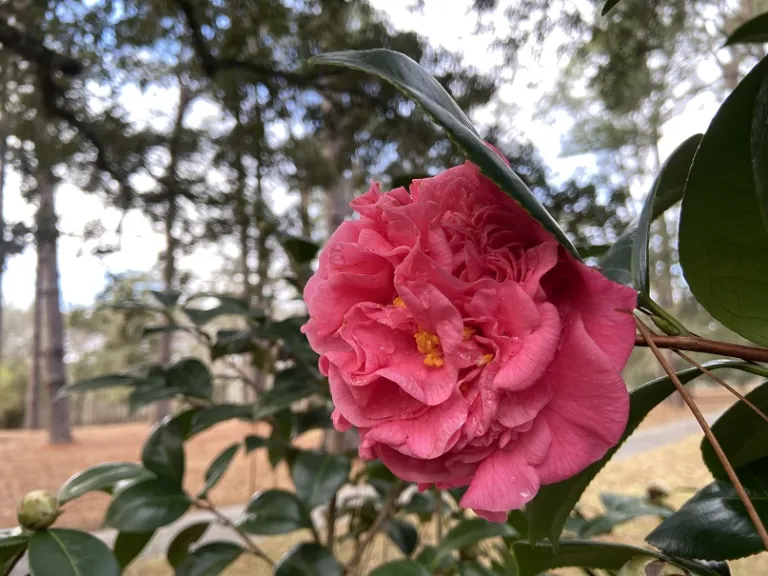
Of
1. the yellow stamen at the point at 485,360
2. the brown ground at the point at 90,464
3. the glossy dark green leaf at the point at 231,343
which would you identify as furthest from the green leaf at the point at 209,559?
the brown ground at the point at 90,464

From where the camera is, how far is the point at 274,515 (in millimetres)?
760

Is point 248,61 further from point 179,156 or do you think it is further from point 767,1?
point 767,1

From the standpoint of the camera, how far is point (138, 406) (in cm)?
79

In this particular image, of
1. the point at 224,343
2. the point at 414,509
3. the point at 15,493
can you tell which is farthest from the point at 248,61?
the point at 15,493

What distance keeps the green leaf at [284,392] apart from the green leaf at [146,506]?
15 centimetres

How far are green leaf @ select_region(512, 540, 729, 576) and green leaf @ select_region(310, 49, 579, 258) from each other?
241 mm

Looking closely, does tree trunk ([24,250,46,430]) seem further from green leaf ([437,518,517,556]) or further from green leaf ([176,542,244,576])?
green leaf ([437,518,517,556])

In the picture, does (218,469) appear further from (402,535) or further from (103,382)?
(402,535)

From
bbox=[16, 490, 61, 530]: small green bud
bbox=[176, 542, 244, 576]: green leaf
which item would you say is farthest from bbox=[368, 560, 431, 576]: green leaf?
bbox=[16, 490, 61, 530]: small green bud

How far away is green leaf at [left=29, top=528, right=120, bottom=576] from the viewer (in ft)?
1.40

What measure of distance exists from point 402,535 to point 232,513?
1986 millimetres

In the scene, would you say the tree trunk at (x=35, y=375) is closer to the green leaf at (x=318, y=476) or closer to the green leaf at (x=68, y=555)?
the green leaf at (x=318, y=476)

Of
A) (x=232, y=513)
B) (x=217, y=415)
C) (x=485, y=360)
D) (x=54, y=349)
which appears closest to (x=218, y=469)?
(x=217, y=415)

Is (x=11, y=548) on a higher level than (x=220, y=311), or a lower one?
lower
